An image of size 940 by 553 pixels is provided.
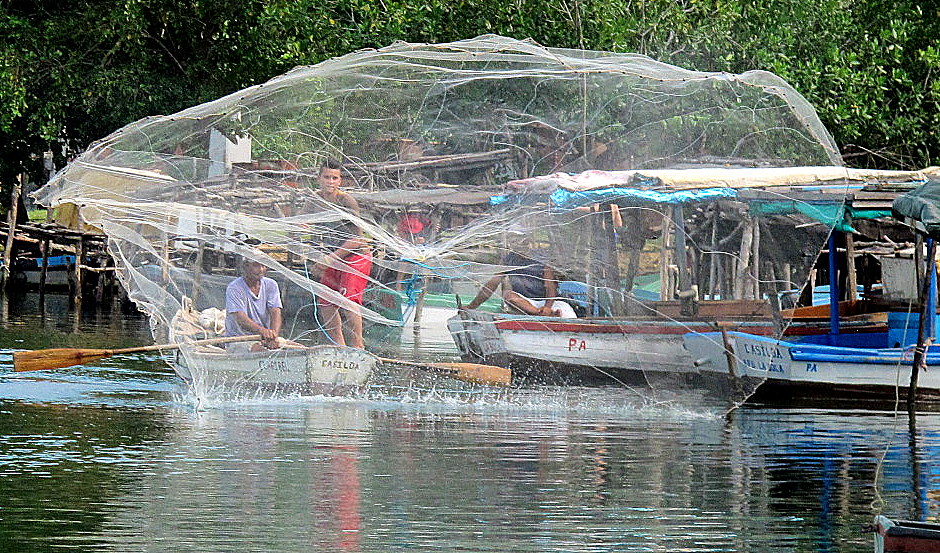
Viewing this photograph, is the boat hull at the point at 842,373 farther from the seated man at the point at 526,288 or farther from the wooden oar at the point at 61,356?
the wooden oar at the point at 61,356

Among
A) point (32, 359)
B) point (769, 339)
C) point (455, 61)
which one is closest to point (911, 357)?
point (769, 339)

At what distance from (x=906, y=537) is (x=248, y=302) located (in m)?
7.26

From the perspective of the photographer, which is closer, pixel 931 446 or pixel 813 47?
pixel 931 446

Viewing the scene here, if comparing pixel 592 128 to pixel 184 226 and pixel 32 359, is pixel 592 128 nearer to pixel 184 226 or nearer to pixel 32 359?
pixel 184 226

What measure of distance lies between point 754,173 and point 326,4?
1224 centimetres

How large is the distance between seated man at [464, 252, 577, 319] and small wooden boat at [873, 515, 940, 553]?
5977mm

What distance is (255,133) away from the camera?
12.0 meters

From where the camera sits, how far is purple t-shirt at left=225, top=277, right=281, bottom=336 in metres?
12.2

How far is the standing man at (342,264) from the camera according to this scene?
39.1ft

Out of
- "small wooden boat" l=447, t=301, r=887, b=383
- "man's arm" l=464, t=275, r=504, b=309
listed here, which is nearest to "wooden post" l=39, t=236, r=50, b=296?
"small wooden boat" l=447, t=301, r=887, b=383

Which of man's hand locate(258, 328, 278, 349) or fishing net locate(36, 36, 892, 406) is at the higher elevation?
fishing net locate(36, 36, 892, 406)

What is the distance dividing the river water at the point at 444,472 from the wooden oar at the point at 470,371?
0.33 meters

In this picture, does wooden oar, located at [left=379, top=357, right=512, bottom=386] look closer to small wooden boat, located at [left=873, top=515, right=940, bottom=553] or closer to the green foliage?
small wooden boat, located at [left=873, top=515, right=940, bottom=553]

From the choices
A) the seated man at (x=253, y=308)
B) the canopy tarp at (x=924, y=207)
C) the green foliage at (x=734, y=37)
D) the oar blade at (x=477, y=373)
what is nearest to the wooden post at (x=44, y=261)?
the green foliage at (x=734, y=37)
